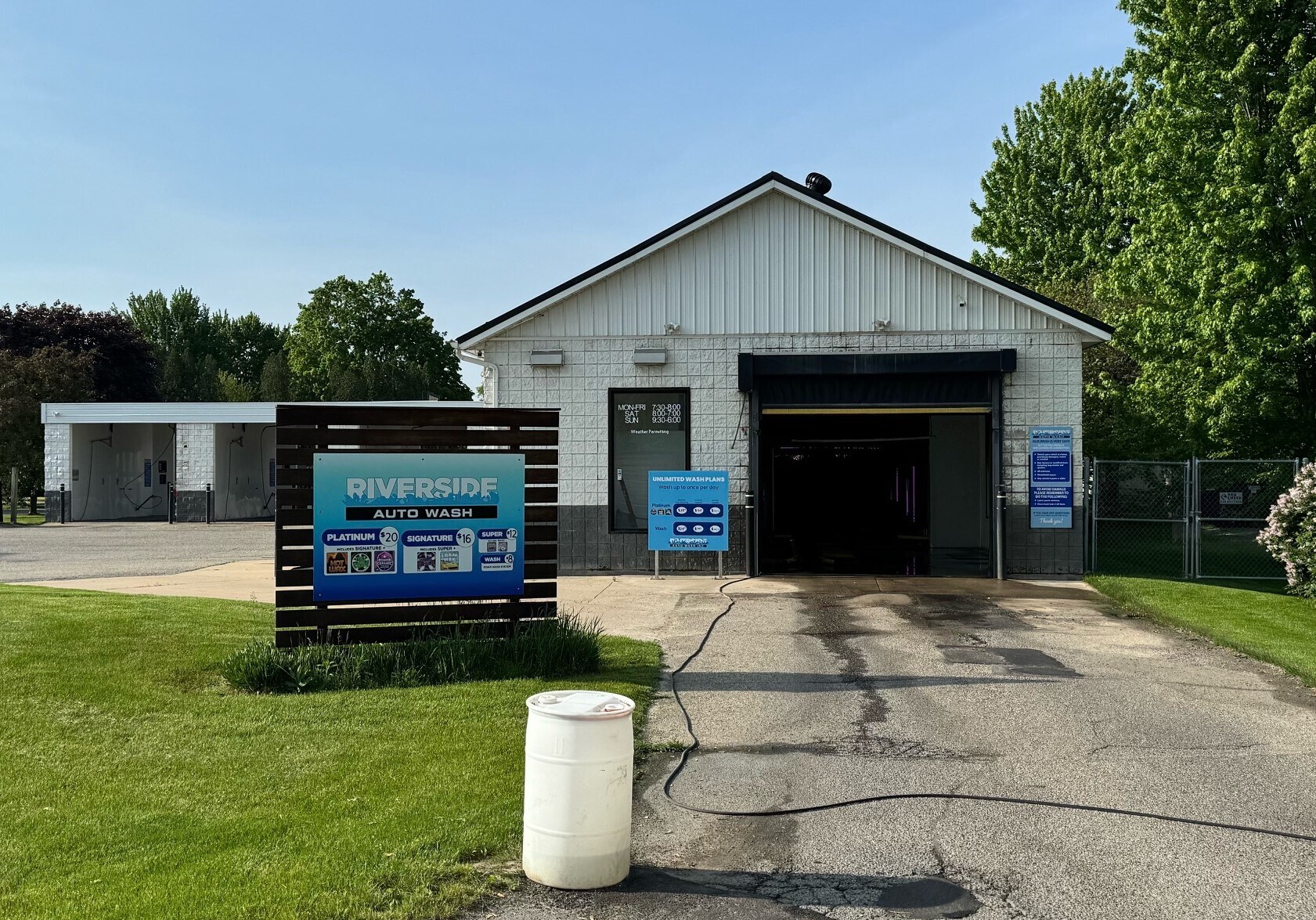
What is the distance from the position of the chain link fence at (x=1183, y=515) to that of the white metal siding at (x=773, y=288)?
3.85 metres

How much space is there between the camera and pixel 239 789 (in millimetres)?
5828

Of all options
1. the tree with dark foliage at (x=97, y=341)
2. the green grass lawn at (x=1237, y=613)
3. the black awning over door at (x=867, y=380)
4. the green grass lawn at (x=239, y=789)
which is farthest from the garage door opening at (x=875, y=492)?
the tree with dark foliage at (x=97, y=341)

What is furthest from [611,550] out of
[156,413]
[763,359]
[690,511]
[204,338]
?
[204,338]

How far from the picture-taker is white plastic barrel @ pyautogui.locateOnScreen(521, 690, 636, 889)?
466 cm

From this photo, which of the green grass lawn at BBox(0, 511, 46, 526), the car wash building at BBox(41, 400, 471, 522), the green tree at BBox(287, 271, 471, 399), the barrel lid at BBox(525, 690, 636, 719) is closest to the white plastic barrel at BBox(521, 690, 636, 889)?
the barrel lid at BBox(525, 690, 636, 719)

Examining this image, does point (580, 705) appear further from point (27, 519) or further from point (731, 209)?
point (27, 519)

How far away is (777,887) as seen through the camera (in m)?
4.74

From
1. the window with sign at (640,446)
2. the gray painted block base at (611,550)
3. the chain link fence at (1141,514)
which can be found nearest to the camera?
the gray painted block base at (611,550)

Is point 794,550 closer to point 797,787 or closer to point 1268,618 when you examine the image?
point 1268,618

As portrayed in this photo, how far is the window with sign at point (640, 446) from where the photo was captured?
18219mm

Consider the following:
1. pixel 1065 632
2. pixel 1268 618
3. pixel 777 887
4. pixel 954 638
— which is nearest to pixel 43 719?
pixel 777 887

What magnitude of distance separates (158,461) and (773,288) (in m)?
30.5

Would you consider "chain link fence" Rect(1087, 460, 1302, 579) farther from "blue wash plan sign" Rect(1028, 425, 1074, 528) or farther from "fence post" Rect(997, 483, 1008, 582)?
"fence post" Rect(997, 483, 1008, 582)

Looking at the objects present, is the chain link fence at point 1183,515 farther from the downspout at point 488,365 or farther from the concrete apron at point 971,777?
the downspout at point 488,365
